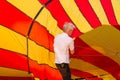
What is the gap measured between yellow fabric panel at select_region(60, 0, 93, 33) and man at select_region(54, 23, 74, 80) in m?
0.24

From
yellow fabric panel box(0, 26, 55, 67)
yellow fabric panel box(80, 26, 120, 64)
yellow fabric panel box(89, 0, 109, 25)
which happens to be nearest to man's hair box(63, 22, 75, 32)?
yellow fabric panel box(0, 26, 55, 67)

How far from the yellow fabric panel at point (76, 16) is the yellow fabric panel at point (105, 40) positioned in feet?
1.00

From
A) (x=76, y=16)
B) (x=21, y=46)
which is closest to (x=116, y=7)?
(x=76, y=16)

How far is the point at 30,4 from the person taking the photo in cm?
588

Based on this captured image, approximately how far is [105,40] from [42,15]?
898 millimetres

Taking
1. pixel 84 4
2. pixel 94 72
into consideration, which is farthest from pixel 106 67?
pixel 84 4

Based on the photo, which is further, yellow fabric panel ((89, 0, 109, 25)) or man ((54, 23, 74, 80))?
yellow fabric panel ((89, 0, 109, 25))

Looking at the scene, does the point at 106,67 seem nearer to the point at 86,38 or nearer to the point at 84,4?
the point at 86,38

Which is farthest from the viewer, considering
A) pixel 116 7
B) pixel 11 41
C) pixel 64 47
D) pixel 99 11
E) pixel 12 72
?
pixel 116 7

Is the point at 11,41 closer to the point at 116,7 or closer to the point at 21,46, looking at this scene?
the point at 21,46

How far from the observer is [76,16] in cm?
601

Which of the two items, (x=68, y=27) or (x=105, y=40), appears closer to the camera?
(x=68, y=27)

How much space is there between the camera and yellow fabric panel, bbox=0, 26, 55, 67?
581 cm

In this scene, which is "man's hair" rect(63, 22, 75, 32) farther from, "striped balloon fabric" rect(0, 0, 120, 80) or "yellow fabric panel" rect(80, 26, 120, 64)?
"yellow fabric panel" rect(80, 26, 120, 64)
